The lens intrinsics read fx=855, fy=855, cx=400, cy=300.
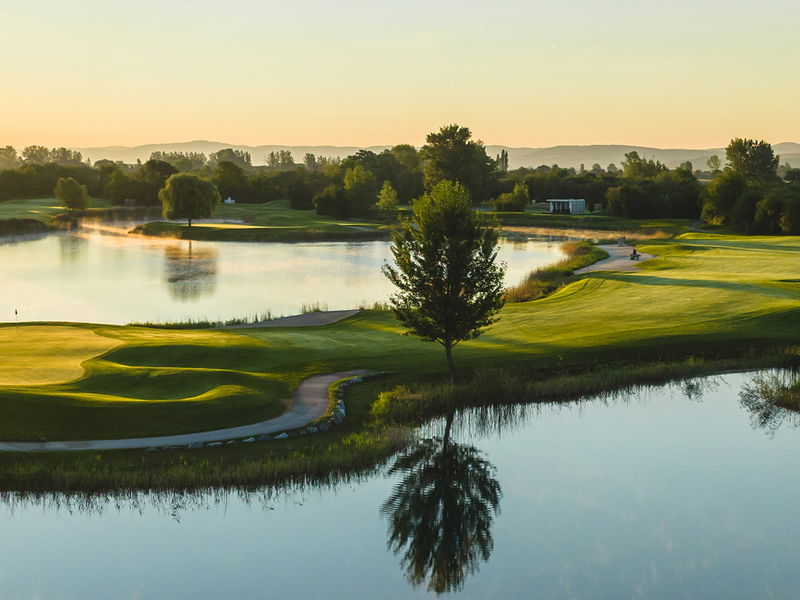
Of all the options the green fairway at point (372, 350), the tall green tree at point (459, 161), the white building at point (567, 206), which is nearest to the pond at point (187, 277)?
the green fairway at point (372, 350)

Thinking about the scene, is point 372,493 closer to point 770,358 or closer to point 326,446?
point 326,446

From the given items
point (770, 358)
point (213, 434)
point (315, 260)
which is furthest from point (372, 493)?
point (315, 260)

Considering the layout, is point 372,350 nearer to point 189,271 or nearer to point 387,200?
point 189,271

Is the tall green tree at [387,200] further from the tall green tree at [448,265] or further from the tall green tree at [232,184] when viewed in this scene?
the tall green tree at [448,265]

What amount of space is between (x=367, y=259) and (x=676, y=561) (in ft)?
227

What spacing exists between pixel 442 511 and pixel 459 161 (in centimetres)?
15466

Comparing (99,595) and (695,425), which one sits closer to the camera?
(99,595)

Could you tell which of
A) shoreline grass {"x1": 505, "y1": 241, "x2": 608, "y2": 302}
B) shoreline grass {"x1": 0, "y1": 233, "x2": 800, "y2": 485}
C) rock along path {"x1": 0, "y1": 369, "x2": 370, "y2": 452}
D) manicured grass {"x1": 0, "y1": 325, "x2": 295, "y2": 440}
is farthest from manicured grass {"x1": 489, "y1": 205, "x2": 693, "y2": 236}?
rock along path {"x1": 0, "y1": 369, "x2": 370, "y2": 452}

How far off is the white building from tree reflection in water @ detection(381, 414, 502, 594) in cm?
12230

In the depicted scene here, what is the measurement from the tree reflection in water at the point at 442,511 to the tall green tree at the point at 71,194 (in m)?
128

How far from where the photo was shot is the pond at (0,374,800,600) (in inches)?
678

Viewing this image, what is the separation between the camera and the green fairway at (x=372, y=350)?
83.0ft

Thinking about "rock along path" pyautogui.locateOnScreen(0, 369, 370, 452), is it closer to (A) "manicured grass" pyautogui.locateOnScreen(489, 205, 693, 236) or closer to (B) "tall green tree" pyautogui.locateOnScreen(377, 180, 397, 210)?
(A) "manicured grass" pyautogui.locateOnScreen(489, 205, 693, 236)

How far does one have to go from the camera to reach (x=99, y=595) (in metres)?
16.8
